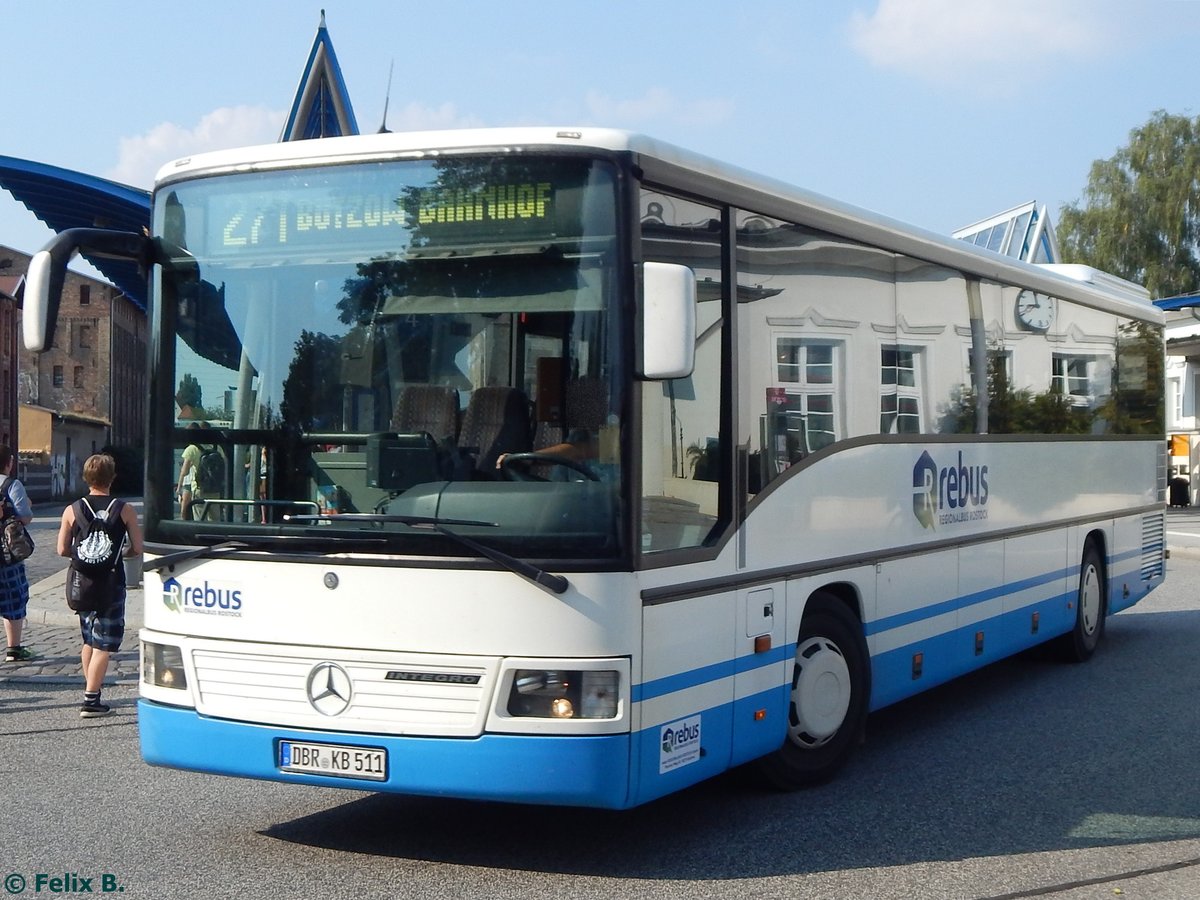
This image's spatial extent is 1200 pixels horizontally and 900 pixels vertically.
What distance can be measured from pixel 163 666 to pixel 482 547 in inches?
66.0

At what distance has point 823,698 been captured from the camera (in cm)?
754

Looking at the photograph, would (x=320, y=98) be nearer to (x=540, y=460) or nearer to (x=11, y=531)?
(x=11, y=531)

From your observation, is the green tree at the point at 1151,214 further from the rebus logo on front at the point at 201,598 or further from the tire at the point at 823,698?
the rebus logo on front at the point at 201,598

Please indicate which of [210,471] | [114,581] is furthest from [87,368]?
[210,471]

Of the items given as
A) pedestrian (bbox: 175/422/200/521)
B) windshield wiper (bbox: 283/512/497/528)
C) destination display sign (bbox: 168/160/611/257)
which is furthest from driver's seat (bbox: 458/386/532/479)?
pedestrian (bbox: 175/422/200/521)

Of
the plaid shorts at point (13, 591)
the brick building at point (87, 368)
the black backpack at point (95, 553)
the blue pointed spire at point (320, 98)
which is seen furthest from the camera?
the brick building at point (87, 368)

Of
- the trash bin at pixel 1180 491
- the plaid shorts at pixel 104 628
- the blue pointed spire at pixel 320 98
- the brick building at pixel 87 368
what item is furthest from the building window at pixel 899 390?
the brick building at pixel 87 368

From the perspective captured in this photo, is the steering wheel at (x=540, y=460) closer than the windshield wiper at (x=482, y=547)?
No

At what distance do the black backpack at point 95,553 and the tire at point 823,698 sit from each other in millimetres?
4707

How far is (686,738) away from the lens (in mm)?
6180

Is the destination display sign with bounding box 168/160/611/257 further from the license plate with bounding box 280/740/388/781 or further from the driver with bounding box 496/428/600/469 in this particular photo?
the license plate with bounding box 280/740/388/781

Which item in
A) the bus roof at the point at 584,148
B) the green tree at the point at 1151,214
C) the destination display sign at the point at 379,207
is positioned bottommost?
the destination display sign at the point at 379,207

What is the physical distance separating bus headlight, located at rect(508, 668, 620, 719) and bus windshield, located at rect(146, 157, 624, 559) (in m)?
0.46

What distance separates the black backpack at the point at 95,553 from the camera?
956 cm
